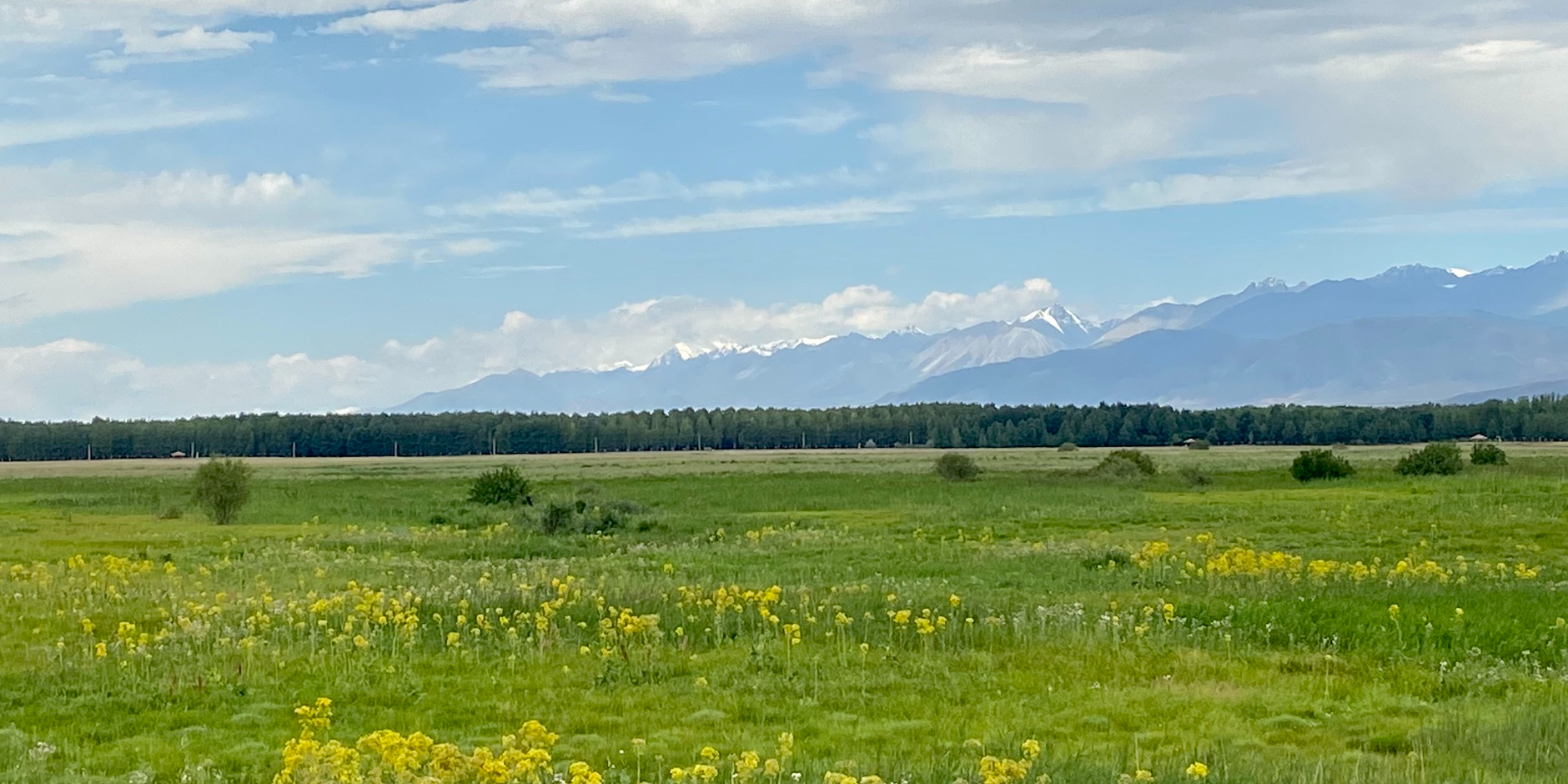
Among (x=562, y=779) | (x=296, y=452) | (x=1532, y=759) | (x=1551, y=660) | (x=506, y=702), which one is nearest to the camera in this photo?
(x=562, y=779)

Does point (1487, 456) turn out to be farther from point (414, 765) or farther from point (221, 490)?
point (414, 765)

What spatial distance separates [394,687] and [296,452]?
620 feet

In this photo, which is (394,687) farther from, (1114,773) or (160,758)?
(1114,773)

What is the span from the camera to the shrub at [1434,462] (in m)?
68.9

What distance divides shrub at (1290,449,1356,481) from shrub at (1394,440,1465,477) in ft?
8.81

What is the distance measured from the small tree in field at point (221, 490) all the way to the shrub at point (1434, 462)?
4986cm

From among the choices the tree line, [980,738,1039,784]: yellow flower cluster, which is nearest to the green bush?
[980,738,1039,784]: yellow flower cluster

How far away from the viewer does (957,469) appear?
7906 centimetres

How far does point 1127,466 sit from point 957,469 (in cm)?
953

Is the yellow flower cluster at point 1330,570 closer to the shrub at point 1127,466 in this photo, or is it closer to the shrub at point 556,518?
the shrub at point 556,518

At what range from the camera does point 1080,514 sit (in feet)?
153

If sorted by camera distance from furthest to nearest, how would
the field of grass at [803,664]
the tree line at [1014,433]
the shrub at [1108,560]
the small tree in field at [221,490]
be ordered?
the tree line at [1014,433] → the small tree in field at [221,490] → the shrub at [1108,560] → the field of grass at [803,664]

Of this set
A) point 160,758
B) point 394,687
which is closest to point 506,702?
point 394,687

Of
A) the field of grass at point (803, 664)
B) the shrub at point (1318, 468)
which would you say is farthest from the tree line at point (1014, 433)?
the field of grass at point (803, 664)
